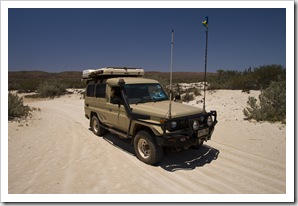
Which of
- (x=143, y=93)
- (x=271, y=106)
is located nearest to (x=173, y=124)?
(x=143, y=93)

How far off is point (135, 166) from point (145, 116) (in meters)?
1.19

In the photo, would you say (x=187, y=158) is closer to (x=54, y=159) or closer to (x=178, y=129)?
(x=178, y=129)

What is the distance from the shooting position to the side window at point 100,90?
686 centimetres

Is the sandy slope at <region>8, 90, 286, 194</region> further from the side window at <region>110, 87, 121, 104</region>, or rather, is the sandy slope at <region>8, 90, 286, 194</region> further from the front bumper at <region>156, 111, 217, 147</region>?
the side window at <region>110, 87, 121, 104</region>

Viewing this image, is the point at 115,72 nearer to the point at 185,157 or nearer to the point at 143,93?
the point at 143,93

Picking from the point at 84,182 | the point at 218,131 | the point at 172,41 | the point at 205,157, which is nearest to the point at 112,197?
the point at 84,182

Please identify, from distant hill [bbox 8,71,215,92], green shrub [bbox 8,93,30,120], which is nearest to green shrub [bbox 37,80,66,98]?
distant hill [bbox 8,71,215,92]

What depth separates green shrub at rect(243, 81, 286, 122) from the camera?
9.30 m

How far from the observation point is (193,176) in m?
4.44

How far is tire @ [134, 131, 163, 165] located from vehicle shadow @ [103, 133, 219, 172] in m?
0.28

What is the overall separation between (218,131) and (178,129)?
3.82m

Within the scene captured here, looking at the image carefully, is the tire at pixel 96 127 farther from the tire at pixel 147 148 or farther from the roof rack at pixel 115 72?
the tire at pixel 147 148

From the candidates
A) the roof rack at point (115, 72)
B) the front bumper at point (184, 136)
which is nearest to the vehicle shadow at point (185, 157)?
the front bumper at point (184, 136)

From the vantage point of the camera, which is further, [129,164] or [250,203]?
[129,164]
